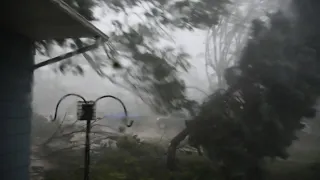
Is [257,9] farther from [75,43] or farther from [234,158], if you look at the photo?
[75,43]

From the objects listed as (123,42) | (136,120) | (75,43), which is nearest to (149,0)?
(123,42)

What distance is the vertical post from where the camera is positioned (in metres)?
1.85

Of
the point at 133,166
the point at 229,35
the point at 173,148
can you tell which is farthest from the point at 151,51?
the point at 133,166

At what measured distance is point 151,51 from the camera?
114 inches

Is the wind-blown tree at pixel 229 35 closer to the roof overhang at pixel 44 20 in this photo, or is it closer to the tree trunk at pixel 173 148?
the tree trunk at pixel 173 148

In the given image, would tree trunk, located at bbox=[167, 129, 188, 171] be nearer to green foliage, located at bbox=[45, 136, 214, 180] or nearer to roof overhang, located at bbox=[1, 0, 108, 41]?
green foliage, located at bbox=[45, 136, 214, 180]

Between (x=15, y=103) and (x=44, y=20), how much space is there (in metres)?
0.59

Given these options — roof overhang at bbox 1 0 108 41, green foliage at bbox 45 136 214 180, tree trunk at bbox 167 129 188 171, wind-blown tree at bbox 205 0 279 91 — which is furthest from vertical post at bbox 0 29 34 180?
wind-blown tree at bbox 205 0 279 91

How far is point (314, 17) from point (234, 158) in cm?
141

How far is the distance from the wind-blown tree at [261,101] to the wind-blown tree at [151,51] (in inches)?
12.7

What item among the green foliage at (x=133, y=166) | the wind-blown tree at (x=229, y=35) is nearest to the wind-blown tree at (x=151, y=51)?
the wind-blown tree at (x=229, y=35)

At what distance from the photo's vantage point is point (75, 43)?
268cm

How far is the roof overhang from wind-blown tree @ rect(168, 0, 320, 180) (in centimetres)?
126

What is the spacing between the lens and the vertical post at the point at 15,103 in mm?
1850
